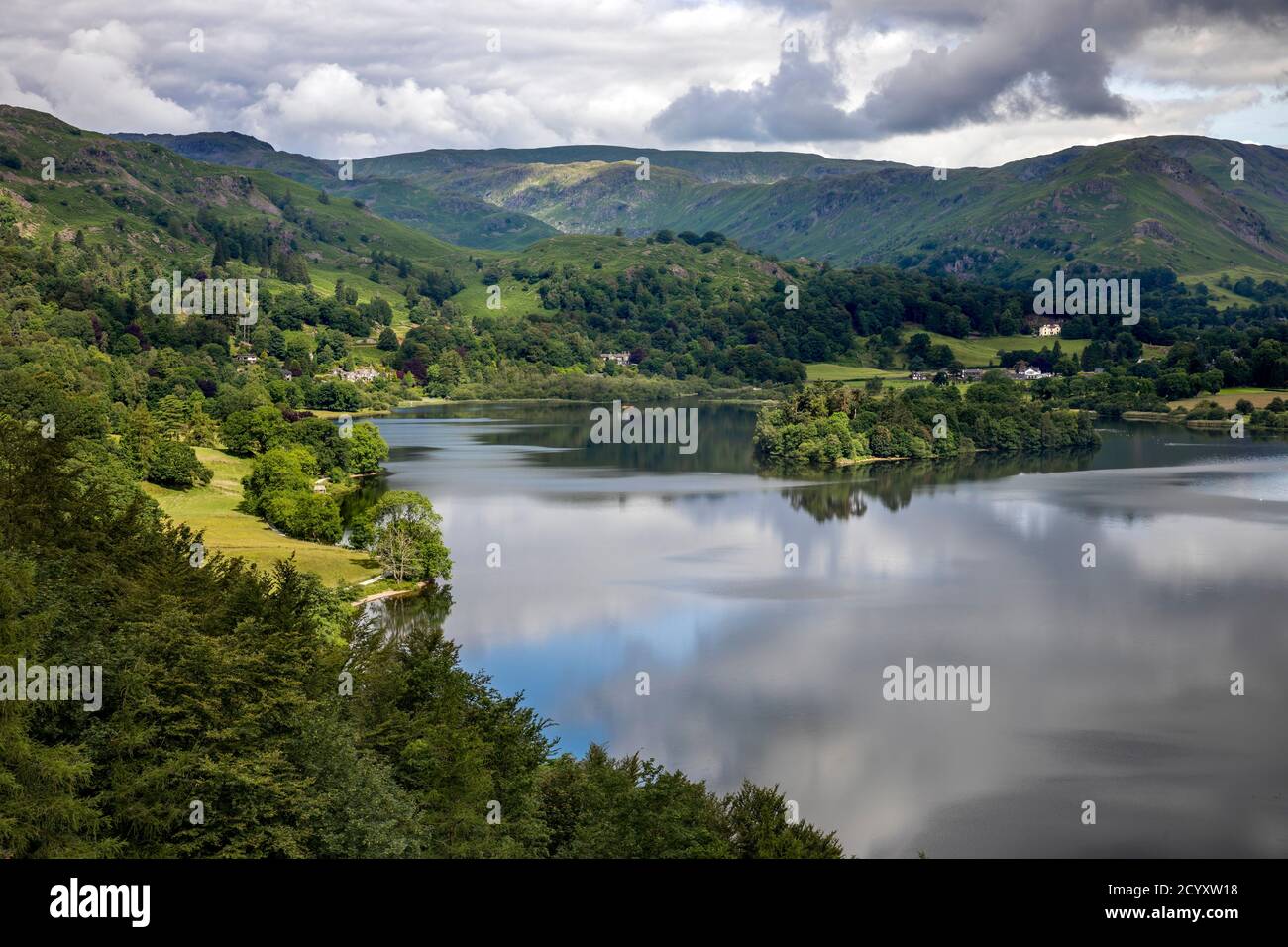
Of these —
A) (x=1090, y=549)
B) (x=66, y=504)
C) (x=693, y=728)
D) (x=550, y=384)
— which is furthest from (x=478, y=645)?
(x=550, y=384)

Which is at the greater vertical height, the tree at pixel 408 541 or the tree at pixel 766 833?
the tree at pixel 408 541

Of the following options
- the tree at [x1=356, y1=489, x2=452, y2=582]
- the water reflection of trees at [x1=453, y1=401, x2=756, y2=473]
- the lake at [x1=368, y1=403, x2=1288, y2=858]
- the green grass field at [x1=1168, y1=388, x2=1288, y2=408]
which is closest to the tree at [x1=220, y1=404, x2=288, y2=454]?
the lake at [x1=368, y1=403, x2=1288, y2=858]

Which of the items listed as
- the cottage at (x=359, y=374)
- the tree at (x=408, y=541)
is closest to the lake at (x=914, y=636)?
the tree at (x=408, y=541)

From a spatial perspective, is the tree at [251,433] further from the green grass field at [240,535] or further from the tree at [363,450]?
the green grass field at [240,535]

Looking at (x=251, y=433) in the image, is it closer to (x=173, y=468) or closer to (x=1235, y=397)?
(x=173, y=468)

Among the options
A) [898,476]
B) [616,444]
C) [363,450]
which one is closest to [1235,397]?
[898,476]
